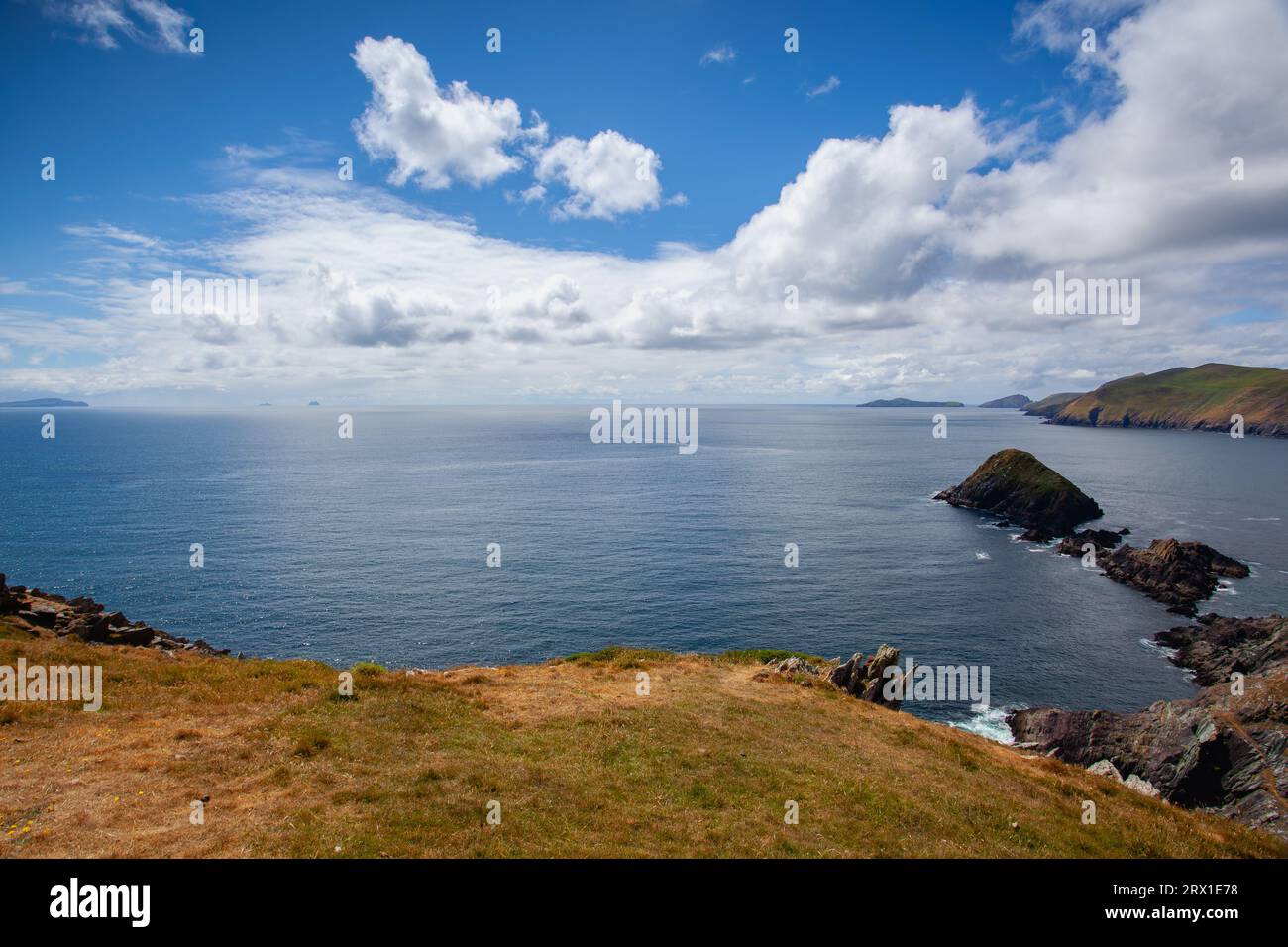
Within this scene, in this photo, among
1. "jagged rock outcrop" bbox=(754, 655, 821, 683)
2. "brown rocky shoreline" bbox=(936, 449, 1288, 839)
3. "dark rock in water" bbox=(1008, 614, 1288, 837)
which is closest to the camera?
"dark rock in water" bbox=(1008, 614, 1288, 837)

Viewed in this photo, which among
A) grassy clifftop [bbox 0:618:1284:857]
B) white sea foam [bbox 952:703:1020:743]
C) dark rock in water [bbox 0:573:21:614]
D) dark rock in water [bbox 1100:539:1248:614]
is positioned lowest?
white sea foam [bbox 952:703:1020:743]

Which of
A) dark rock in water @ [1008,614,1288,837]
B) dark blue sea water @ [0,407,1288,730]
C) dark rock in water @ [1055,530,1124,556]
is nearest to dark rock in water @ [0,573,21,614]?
dark blue sea water @ [0,407,1288,730]

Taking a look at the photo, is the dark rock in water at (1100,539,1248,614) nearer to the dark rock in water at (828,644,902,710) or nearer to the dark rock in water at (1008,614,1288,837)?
the dark rock in water at (1008,614,1288,837)

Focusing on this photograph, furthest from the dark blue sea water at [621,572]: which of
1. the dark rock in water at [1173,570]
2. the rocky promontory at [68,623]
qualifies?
the rocky promontory at [68,623]

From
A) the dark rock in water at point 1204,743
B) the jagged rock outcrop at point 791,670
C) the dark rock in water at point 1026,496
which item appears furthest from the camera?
the dark rock in water at point 1026,496

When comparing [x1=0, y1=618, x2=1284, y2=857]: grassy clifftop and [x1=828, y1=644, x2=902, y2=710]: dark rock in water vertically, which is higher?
[x1=0, y1=618, x2=1284, y2=857]: grassy clifftop

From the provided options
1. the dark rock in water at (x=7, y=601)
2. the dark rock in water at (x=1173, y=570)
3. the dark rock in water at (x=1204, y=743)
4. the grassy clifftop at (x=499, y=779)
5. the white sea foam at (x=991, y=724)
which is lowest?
the white sea foam at (x=991, y=724)

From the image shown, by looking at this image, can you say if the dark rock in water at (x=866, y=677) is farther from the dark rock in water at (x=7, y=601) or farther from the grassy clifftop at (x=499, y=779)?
the dark rock in water at (x=7, y=601)
